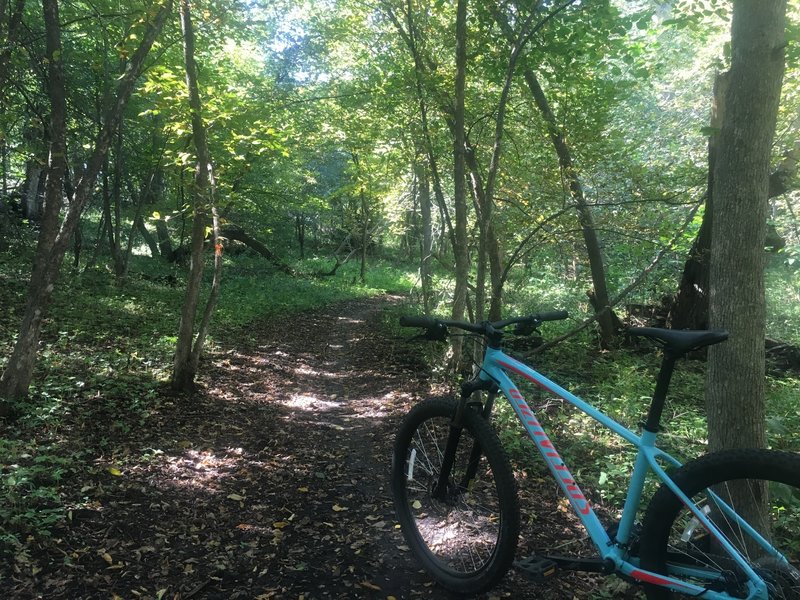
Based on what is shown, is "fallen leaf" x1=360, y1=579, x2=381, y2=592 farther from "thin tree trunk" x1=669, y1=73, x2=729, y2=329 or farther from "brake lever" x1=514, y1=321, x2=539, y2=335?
"thin tree trunk" x1=669, y1=73, x2=729, y2=329

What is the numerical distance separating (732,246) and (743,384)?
0.76m

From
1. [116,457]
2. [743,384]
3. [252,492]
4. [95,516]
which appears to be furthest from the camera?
[116,457]

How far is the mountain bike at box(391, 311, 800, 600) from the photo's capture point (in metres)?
2.01

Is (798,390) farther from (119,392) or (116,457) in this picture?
(119,392)

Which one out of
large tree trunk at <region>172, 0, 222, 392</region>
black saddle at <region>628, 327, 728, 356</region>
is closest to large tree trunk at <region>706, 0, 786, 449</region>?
black saddle at <region>628, 327, 728, 356</region>

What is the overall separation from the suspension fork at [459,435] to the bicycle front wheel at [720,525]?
1.00 meters

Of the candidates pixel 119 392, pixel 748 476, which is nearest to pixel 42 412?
pixel 119 392

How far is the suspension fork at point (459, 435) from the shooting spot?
291cm

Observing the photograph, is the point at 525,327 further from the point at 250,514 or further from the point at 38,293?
the point at 38,293

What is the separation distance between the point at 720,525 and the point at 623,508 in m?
0.54

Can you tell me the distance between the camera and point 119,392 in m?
6.28

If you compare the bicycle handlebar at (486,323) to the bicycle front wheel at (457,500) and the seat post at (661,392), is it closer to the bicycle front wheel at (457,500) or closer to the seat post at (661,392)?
the bicycle front wheel at (457,500)

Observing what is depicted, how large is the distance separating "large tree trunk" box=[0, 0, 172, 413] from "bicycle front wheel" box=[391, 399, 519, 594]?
424 centimetres

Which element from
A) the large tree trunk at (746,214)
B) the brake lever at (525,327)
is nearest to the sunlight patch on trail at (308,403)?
the brake lever at (525,327)
